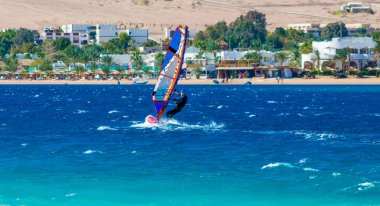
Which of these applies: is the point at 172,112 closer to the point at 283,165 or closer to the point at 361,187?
the point at 283,165

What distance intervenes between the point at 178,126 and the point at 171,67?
6.65 m

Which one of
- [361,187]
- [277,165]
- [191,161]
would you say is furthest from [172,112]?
[361,187]

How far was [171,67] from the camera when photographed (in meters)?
70.4

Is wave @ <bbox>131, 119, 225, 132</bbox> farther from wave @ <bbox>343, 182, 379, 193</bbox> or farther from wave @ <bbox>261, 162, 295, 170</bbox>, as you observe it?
wave @ <bbox>343, 182, 379, 193</bbox>

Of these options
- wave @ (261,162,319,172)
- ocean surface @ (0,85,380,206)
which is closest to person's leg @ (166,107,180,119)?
ocean surface @ (0,85,380,206)

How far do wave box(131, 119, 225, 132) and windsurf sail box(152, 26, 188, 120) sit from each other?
96.5 inches

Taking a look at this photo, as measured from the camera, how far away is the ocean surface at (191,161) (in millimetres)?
43250

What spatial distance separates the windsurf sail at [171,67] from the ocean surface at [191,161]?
2.77 metres

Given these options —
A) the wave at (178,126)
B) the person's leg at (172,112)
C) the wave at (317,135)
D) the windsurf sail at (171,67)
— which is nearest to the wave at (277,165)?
the wave at (317,135)

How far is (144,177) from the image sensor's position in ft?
157

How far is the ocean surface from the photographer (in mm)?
43250

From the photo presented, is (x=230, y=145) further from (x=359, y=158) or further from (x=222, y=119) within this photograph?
(x=222, y=119)

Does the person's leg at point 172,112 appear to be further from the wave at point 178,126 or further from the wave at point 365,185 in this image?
the wave at point 365,185

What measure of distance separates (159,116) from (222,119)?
1299cm
